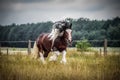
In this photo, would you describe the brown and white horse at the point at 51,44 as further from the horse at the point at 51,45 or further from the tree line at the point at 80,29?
the tree line at the point at 80,29

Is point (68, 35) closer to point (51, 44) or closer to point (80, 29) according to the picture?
point (80, 29)

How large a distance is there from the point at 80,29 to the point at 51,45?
26.6 inches

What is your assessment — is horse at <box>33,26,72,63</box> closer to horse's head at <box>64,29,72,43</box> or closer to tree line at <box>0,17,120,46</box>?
horse's head at <box>64,29,72,43</box>

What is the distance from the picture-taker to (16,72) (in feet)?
13.6

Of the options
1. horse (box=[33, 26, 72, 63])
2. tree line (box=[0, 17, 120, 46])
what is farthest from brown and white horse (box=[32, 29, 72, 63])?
tree line (box=[0, 17, 120, 46])

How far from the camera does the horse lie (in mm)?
5170

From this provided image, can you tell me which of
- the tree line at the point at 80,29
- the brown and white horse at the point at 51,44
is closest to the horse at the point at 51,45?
the brown and white horse at the point at 51,44

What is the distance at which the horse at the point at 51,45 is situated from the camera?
5170 mm

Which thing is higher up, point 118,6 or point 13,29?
point 118,6

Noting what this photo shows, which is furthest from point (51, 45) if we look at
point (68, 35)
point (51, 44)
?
point (68, 35)

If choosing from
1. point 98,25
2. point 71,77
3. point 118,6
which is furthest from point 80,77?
point 98,25

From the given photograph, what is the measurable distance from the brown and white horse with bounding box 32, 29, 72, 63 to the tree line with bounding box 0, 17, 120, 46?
0.21 metres

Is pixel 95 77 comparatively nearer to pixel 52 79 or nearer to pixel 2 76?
pixel 52 79

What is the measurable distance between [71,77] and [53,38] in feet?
5.56
